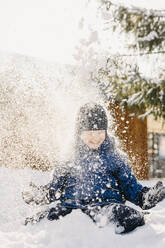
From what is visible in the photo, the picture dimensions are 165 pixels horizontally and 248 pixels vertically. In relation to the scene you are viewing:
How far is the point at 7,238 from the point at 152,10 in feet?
16.5

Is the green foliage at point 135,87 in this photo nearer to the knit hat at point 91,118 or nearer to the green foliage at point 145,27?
the green foliage at point 145,27

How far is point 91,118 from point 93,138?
8.5 inches

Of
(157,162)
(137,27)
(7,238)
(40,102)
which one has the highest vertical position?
(137,27)

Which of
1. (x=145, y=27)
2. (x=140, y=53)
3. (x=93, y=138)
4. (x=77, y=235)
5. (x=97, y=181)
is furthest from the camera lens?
(x=140, y=53)

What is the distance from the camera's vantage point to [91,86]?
8.48 m

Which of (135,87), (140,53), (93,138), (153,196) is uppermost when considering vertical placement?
(140,53)

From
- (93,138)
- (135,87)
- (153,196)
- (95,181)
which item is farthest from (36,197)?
(135,87)

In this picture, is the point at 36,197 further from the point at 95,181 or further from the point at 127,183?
the point at 127,183

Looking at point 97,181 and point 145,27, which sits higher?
point 145,27

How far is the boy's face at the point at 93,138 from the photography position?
3559 millimetres

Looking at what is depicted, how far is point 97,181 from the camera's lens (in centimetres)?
343

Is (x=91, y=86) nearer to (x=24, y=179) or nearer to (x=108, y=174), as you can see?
(x=24, y=179)

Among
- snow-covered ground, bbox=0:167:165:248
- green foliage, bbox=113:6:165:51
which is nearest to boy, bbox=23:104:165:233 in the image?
snow-covered ground, bbox=0:167:165:248

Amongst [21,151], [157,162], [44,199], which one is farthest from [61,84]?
[157,162]
